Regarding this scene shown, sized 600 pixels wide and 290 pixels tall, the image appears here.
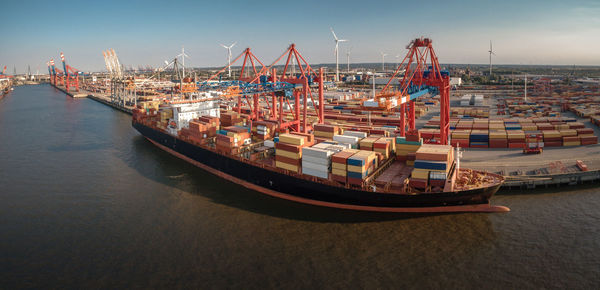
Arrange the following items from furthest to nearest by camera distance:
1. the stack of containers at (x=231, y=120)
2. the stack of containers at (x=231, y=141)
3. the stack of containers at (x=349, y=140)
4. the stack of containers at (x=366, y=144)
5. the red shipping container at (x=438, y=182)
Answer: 1. the stack of containers at (x=231, y=120)
2. the stack of containers at (x=231, y=141)
3. the stack of containers at (x=349, y=140)
4. the stack of containers at (x=366, y=144)
5. the red shipping container at (x=438, y=182)

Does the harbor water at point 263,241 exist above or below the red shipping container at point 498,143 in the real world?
below

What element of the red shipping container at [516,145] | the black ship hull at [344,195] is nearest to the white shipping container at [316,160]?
the black ship hull at [344,195]

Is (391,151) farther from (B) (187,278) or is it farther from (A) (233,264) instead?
(B) (187,278)

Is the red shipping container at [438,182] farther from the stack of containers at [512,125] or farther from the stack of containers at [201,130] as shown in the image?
the stack of containers at [512,125]

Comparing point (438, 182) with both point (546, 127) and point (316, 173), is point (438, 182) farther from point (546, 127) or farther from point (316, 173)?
point (546, 127)

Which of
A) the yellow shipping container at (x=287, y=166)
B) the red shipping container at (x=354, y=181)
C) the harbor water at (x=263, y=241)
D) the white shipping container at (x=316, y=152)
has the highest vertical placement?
the white shipping container at (x=316, y=152)

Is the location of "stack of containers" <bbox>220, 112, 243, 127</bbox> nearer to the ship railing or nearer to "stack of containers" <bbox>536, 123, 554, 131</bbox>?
the ship railing
